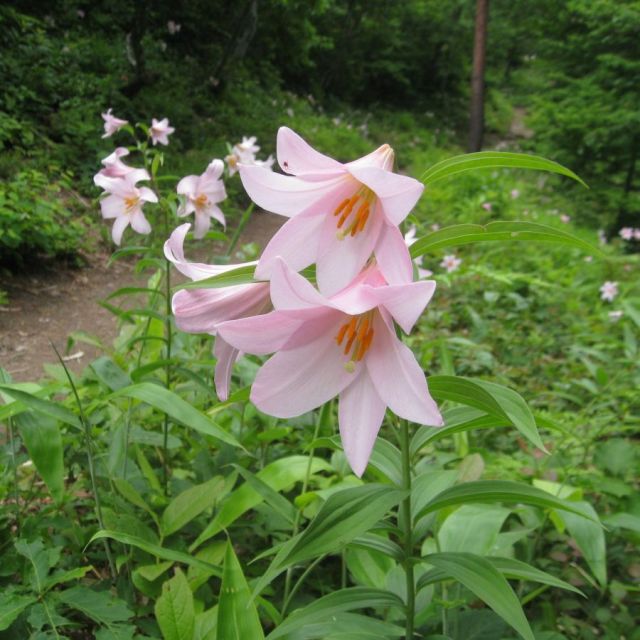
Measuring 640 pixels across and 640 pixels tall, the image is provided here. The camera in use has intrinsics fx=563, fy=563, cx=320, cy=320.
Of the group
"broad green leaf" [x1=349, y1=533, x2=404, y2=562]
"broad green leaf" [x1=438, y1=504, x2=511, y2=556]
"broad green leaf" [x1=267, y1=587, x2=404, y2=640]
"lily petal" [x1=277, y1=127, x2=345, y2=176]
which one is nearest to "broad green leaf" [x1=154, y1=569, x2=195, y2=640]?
"broad green leaf" [x1=267, y1=587, x2=404, y2=640]

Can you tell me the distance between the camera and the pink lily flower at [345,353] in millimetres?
690

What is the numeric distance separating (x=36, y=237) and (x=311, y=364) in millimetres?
4212

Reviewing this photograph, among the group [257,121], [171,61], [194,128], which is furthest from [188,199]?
[171,61]

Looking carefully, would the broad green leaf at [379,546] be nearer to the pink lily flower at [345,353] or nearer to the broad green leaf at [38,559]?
the pink lily flower at [345,353]

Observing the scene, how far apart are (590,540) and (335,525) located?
2.77 feet

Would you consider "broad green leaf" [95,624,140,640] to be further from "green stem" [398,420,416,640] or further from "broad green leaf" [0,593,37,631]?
"green stem" [398,420,416,640]

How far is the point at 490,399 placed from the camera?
2.36 ft

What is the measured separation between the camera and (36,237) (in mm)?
4375

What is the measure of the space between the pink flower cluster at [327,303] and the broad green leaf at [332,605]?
340 mm

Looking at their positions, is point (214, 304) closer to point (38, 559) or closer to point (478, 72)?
point (38, 559)

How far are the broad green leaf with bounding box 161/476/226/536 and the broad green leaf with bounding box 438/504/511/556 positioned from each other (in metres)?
0.54

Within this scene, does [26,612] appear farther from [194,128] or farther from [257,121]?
[257,121]

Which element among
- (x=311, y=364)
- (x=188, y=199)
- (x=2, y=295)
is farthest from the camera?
(x=2, y=295)

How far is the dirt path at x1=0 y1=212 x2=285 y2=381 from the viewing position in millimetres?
3299
